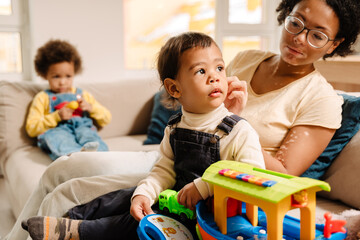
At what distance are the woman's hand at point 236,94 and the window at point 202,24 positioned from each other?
246cm

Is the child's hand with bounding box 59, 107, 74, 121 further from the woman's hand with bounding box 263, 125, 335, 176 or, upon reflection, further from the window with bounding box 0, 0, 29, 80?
the woman's hand with bounding box 263, 125, 335, 176

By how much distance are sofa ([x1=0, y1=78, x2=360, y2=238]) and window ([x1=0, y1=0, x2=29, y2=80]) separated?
0.77m

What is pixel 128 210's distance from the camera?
121 centimetres

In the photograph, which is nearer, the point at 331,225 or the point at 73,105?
the point at 331,225

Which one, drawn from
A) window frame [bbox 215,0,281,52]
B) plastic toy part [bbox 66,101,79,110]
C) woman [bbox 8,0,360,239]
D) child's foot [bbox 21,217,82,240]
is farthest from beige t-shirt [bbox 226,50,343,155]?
window frame [bbox 215,0,281,52]

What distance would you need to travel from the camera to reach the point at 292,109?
1.39m

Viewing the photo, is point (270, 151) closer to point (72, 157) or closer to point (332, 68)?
point (72, 157)

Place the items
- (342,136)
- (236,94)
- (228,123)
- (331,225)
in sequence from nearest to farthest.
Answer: (331,225)
(228,123)
(236,94)
(342,136)

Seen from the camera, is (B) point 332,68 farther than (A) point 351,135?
Yes

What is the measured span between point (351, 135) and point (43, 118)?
1726 mm

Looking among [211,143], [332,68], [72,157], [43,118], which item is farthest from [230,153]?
[43,118]

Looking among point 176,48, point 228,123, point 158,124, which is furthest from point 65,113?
point 228,123

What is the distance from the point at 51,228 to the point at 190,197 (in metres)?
0.45

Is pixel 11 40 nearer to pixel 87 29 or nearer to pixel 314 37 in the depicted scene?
pixel 87 29
